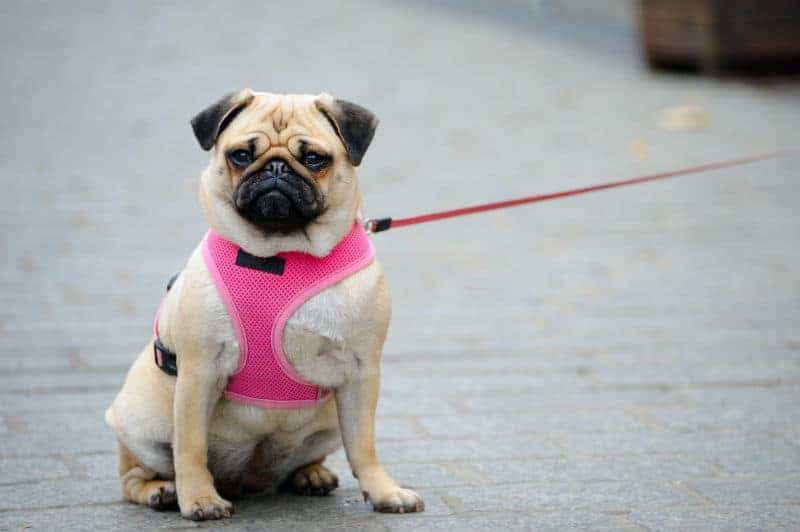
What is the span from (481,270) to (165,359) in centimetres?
449

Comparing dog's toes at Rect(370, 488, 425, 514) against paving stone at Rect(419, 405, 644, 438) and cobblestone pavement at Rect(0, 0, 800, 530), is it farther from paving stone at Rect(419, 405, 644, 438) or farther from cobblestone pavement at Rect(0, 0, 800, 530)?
paving stone at Rect(419, 405, 644, 438)

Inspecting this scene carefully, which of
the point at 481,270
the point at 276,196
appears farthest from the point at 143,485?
the point at 481,270

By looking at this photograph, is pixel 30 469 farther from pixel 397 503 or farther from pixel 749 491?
pixel 749 491

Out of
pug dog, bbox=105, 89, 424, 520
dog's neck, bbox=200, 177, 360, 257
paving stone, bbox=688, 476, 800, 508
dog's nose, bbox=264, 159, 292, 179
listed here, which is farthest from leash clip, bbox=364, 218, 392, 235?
paving stone, bbox=688, 476, 800, 508

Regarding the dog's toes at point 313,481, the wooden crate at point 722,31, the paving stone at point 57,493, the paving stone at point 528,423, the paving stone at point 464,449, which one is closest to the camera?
the paving stone at point 57,493

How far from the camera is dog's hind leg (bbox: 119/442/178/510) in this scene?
12.8ft

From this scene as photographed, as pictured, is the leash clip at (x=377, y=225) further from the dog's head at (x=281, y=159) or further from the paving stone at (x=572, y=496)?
the paving stone at (x=572, y=496)

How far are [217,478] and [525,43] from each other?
1374 cm

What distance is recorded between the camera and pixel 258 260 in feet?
12.4

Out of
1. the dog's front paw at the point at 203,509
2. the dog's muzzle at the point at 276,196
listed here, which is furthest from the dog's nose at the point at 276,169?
the dog's front paw at the point at 203,509

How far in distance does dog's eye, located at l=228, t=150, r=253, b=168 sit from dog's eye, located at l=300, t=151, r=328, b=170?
6.0 inches

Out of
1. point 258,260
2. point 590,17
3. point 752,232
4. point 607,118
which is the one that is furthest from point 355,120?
point 590,17

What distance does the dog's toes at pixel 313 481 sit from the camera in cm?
417

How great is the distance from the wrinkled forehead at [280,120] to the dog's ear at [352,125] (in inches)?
1.5
